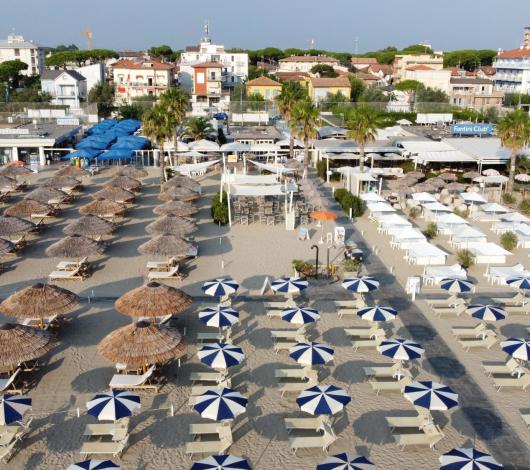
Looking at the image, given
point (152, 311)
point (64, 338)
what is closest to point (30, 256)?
point (64, 338)

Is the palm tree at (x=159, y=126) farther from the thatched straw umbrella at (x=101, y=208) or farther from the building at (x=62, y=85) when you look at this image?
the building at (x=62, y=85)

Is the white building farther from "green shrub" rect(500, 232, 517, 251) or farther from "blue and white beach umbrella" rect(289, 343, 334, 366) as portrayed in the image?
"blue and white beach umbrella" rect(289, 343, 334, 366)

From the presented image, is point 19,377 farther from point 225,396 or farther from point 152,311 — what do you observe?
point 225,396

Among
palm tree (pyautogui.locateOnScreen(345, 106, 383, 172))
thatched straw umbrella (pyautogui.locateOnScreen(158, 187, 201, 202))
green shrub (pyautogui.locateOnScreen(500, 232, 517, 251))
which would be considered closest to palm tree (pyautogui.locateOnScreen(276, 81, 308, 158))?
palm tree (pyautogui.locateOnScreen(345, 106, 383, 172))

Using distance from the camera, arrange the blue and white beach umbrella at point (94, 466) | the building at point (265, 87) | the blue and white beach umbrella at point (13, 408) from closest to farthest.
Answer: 1. the blue and white beach umbrella at point (94, 466)
2. the blue and white beach umbrella at point (13, 408)
3. the building at point (265, 87)

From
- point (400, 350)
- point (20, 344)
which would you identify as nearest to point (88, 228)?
point (20, 344)

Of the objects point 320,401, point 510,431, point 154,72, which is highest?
point 154,72

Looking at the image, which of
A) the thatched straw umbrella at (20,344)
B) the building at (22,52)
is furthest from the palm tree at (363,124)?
the building at (22,52)
